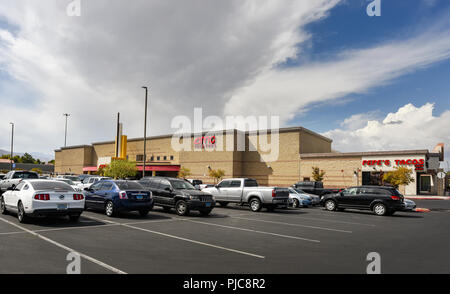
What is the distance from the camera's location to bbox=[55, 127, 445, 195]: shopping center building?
40.2 meters

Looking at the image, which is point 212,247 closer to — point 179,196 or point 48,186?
point 48,186

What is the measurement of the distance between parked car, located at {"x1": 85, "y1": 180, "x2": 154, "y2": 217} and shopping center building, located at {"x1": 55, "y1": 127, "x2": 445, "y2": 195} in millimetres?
32904

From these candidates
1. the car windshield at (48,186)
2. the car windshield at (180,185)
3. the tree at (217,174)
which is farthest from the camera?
the tree at (217,174)

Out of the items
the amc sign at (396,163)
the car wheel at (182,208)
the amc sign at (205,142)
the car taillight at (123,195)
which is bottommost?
the car wheel at (182,208)

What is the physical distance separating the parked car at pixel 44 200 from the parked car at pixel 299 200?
45.9 ft

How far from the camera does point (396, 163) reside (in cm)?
→ 3941

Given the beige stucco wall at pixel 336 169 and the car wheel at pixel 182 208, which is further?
the beige stucco wall at pixel 336 169

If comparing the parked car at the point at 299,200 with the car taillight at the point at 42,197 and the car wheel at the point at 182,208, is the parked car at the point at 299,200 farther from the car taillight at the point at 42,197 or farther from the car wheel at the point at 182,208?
the car taillight at the point at 42,197

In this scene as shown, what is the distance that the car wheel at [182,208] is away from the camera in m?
15.2

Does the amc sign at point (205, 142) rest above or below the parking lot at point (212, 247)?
above

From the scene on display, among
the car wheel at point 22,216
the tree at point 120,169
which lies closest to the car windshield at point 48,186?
the car wheel at point 22,216

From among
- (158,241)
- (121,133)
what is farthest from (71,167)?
(158,241)

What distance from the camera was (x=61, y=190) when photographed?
11508mm
